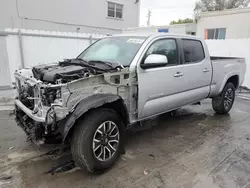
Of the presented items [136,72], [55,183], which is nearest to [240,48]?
[136,72]

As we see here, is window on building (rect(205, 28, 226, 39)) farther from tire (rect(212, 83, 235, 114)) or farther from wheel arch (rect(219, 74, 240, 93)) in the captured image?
tire (rect(212, 83, 235, 114))

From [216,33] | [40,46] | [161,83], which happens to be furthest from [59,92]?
[216,33]

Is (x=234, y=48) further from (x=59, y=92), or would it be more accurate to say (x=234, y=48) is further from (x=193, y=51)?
(x=59, y=92)

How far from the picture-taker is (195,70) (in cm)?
454

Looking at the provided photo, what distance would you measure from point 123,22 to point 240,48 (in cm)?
1175

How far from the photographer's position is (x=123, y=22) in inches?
744

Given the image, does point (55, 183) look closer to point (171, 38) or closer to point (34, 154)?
point (34, 154)

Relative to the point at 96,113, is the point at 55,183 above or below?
below

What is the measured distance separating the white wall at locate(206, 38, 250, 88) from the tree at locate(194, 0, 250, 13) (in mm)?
25038

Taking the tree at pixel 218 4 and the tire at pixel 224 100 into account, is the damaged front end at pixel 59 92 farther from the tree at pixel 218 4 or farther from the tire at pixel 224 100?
the tree at pixel 218 4

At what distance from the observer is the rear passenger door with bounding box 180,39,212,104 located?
4.37 metres

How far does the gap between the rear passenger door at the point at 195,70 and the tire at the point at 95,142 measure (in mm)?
1909

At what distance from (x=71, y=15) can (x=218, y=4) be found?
24.9 meters

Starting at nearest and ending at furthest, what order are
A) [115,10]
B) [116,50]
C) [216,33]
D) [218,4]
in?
[116,50] → [216,33] → [115,10] → [218,4]
